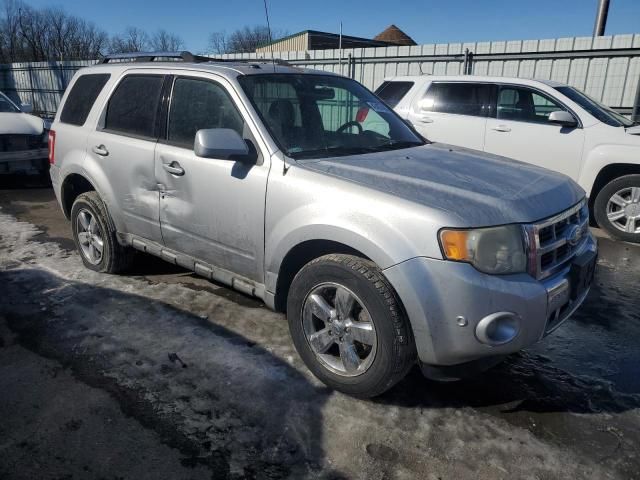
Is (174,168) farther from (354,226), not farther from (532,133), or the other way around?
(532,133)

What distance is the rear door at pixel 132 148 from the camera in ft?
12.5

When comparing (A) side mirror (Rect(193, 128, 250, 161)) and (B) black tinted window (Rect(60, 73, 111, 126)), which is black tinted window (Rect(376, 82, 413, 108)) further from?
(A) side mirror (Rect(193, 128, 250, 161))

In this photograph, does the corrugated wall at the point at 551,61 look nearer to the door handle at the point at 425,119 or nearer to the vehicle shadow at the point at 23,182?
the door handle at the point at 425,119

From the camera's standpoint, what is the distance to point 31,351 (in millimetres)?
3301

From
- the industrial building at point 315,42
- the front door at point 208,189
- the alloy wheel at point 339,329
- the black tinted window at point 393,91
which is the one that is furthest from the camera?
the industrial building at point 315,42

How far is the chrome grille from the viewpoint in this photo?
2.47 metres

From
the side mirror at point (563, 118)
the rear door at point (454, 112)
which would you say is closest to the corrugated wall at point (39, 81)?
the rear door at point (454, 112)

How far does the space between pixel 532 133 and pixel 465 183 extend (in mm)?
4700

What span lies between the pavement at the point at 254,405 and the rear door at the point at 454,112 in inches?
149

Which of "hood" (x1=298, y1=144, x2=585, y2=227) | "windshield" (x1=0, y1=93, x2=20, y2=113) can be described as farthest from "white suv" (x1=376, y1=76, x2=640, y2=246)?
"windshield" (x1=0, y1=93, x2=20, y2=113)

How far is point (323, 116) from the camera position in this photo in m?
3.71

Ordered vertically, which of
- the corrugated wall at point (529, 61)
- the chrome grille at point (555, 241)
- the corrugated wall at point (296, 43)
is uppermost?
the corrugated wall at point (296, 43)

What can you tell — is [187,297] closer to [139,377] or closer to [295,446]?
[139,377]

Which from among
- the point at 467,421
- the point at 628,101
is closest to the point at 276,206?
the point at 467,421
